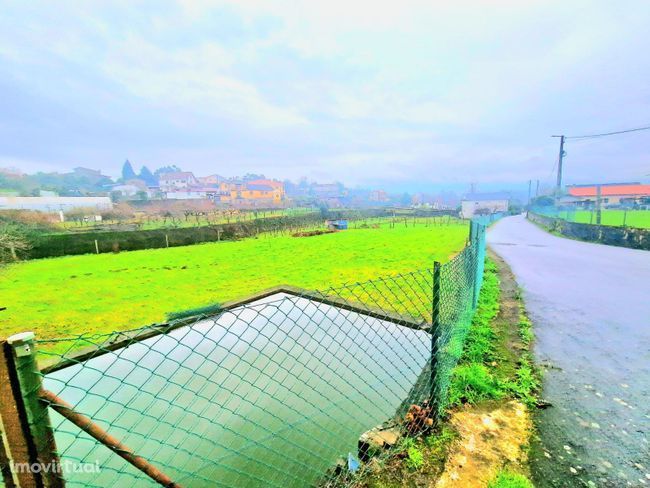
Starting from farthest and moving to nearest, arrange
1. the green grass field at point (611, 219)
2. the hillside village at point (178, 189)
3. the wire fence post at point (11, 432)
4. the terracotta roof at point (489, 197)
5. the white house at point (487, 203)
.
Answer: the terracotta roof at point (489, 197), the white house at point (487, 203), the hillside village at point (178, 189), the green grass field at point (611, 219), the wire fence post at point (11, 432)

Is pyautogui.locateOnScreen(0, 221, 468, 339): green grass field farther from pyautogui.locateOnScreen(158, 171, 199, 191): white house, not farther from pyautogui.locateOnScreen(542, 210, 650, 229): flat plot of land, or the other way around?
pyautogui.locateOnScreen(158, 171, 199, 191): white house

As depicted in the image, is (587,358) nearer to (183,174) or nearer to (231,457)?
(231,457)

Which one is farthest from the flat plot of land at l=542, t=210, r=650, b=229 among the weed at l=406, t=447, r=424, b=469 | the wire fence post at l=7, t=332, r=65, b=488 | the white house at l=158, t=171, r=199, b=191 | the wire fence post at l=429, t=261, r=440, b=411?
the white house at l=158, t=171, r=199, b=191

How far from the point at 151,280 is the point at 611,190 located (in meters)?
77.3

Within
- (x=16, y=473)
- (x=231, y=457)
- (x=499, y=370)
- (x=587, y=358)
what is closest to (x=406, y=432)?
(x=499, y=370)

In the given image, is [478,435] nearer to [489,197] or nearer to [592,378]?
[592,378]

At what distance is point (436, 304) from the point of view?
7.77 feet

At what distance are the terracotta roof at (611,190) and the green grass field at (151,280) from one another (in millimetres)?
57581

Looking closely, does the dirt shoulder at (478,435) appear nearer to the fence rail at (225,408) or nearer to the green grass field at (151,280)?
the fence rail at (225,408)

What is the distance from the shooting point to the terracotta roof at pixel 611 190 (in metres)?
50.1

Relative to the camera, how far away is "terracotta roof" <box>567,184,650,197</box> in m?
50.1

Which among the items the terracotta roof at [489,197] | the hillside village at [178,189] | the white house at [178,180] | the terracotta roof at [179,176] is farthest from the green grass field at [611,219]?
the terracotta roof at [179,176]

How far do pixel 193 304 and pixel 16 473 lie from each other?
6187 mm

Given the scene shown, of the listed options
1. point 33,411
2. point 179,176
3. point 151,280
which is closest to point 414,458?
point 33,411
